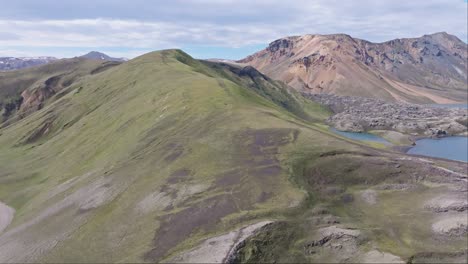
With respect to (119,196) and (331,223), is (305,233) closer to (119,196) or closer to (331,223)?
(331,223)

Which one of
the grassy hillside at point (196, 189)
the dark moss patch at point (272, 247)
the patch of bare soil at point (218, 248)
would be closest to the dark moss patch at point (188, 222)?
the grassy hillside at point (196, 189)

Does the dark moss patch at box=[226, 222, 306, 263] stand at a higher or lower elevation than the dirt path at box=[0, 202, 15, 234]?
higher

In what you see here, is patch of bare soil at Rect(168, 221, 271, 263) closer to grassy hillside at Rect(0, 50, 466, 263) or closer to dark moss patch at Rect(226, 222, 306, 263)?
dark moss patch at Rect(226, 222, 306, 263)

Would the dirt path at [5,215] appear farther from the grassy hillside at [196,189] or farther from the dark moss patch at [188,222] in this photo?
the dark moss patch at [188,222]

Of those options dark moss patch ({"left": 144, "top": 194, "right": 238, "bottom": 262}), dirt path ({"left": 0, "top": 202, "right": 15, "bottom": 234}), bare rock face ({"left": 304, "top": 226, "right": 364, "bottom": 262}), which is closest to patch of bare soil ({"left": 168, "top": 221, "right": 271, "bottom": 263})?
dark moss patch ({"left": 144, "top": 194, "right": 238, "bottom": 262})

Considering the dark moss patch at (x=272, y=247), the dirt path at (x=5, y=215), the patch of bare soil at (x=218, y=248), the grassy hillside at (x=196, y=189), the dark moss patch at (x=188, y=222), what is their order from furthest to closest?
the dirt path at (x=5, y=215)
the grassy hillside at (x=196, y=189)
the dark moss patch at (x=188, y=222)
the dark moss patch at (x=272, y=247)
the patch of bare soil at (x=218, y=248)

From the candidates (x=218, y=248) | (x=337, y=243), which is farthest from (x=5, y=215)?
(x=337, y=243)

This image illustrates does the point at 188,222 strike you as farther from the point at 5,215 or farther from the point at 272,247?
the point at 5,215

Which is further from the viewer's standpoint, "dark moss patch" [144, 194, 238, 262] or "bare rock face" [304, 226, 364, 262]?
"dark moss patch" [144, 194, 238, 262]
